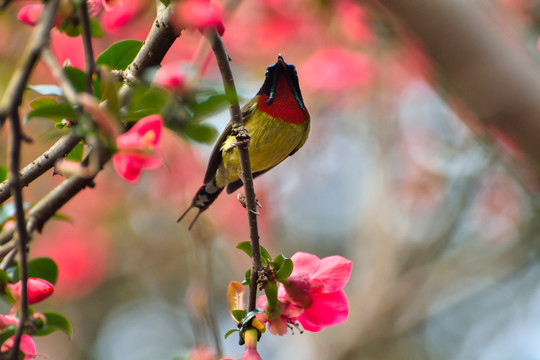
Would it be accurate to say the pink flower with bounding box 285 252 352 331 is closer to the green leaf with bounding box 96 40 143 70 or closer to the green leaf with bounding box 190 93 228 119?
the green leaf with bounding box 190 93 228 119

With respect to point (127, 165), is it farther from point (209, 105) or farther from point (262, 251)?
point (262, 251)

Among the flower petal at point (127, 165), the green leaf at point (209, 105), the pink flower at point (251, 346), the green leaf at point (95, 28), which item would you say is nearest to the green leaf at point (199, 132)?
the green leaf at point (209, 105)

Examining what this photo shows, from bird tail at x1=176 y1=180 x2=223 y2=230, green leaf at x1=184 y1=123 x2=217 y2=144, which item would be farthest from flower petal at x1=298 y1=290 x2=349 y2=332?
bird tail at x1=176 y1=180 x2=223 y2=230

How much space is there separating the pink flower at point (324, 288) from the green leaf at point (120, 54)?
0.54 m

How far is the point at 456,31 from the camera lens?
0.93m

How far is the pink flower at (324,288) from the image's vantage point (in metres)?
1.18

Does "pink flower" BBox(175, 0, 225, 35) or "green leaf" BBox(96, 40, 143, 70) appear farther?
"green leaf" BBox(96, 40, 143, 70)

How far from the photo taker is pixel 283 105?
2.21 m

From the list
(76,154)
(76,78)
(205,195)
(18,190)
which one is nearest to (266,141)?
(205,195)

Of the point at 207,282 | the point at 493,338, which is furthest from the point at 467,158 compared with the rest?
the point at 207,282

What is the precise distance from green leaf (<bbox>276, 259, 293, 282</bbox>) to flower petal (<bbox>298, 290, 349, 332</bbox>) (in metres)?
0.11

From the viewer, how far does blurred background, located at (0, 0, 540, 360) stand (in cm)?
389

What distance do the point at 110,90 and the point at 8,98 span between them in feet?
0.48

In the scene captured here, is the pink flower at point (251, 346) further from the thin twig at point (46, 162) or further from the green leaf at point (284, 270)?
the thin twig at point (46, 162)
